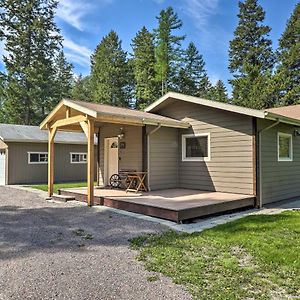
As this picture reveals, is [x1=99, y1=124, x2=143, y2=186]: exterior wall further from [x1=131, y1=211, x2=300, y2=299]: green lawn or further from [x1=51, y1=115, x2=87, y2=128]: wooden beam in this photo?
[x1=131, y1=211, x2=300, y2=299]: green lawn

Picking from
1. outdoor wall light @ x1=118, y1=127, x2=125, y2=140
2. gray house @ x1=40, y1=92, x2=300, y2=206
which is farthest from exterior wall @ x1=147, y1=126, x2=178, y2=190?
outdoor wall light @ x1=118, y1=127, x2=125, y2=140

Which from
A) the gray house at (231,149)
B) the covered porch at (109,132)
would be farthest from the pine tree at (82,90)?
the gray house at (231,149)

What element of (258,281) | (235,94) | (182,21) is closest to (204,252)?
(258,281)

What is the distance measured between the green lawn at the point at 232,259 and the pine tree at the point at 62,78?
26978mm

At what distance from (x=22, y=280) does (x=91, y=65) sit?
32.0 m

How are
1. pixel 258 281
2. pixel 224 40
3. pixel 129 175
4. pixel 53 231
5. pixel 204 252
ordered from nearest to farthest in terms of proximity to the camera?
pixel 258 281 < pixel 204 252 < pixel 53 231 < pixel 129 175 < pixel 224 40

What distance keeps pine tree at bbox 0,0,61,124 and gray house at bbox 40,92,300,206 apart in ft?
63.5

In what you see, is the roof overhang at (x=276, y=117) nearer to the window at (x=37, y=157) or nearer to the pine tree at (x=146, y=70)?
the window at (x=37, y=157)

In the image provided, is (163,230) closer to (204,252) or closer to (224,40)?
(204,252)

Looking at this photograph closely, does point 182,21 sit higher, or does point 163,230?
point 182,21

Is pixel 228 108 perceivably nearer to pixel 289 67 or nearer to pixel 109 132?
pixel 109 132

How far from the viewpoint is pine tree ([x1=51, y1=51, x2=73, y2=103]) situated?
2975cm

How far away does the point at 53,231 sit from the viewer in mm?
5281

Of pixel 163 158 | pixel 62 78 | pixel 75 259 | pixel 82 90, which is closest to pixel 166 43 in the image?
pixel 62 78
